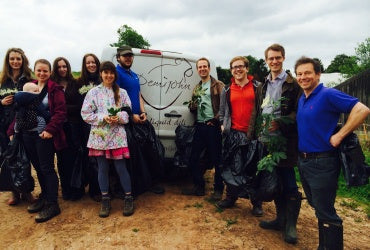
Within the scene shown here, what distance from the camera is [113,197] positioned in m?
4.20

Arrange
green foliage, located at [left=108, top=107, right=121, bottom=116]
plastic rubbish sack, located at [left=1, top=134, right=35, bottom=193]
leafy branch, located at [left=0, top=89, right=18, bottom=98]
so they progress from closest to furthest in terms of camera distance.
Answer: green foliage, located at [left=108, top=107, right=121, bottom=116], plastic rubbish sack, located at [left=1, top=134, right=35, bottom=193], leafy branch, located at [left=0, top=89, right=18, bottom=98]

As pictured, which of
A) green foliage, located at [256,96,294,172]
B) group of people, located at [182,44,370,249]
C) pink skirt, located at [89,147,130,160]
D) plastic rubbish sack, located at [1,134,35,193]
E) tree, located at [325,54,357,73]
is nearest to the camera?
group of people, located at [182,44,370,249]

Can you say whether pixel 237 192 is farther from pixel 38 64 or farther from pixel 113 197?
pixel 38 64

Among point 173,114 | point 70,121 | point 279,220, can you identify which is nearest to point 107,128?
point 70,121

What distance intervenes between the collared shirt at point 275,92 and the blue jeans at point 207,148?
40.1 inches

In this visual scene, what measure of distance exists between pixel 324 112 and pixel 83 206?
10.3 ft

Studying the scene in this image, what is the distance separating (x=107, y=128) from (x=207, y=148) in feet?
4.86

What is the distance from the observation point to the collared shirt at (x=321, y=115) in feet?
7.66

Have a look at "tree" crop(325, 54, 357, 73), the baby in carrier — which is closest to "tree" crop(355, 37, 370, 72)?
"tree" crop(325, 54, 357, 73)

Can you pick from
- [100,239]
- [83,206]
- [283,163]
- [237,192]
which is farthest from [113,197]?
[283,163]

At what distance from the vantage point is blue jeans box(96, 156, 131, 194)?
3.59 meters

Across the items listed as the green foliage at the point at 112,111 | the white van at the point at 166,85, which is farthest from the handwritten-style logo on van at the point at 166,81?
the green foliage at the point at 112,111

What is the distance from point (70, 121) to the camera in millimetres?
3961

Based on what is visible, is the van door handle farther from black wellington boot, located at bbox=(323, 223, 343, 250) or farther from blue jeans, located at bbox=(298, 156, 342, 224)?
black wellington boot, located at bbox=(323, 223, 343, 250)
